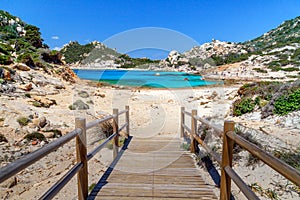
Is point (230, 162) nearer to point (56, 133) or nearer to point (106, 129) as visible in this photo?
point (106, 129)

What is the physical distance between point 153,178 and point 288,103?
600 centimetres

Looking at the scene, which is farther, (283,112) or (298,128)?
(283,112)

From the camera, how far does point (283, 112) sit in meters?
7.32

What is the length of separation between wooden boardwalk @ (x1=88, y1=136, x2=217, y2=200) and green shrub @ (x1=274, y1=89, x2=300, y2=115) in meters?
4.20

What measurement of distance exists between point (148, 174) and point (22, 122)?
531cm

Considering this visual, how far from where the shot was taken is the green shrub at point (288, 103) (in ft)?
23.8

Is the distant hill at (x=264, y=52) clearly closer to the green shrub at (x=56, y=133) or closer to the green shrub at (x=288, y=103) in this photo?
the green shrub at (x=288, y=103)

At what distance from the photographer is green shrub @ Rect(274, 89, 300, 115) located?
7265 millimetres

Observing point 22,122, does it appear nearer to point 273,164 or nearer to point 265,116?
point 273,164

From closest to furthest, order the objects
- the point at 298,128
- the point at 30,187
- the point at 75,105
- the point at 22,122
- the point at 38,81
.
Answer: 1. the point at 30,187
2. the point at 298,128
3. the point at 22,122
4. the point at 75,105
5. the point at 38,81

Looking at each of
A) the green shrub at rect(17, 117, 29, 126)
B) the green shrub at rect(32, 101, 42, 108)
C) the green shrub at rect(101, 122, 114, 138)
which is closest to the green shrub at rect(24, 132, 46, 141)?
the green shrub at rect(17, 117, 29, 126)

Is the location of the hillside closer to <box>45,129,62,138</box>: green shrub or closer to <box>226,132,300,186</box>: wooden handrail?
<box>45,129,62,138</box>: green shrub

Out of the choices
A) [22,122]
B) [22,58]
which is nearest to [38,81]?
[22,58]

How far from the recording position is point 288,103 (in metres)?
7.43
